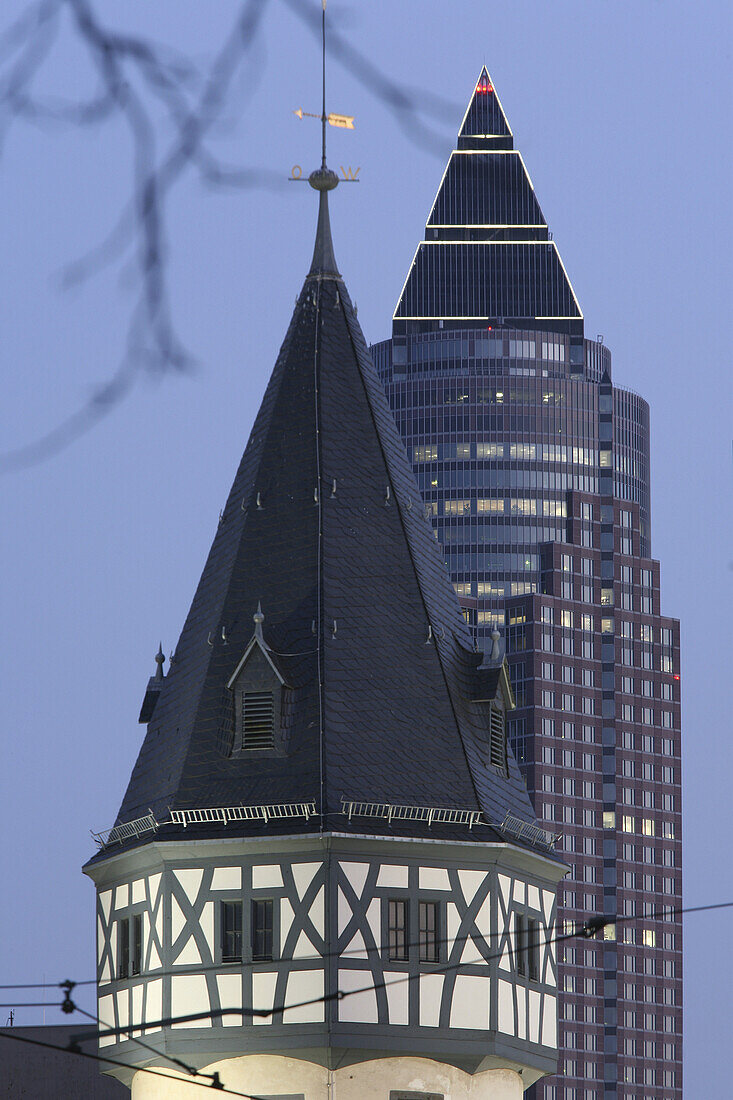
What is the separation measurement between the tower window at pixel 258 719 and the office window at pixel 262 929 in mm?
4033

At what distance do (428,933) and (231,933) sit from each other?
391cm

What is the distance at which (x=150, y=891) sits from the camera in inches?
1858

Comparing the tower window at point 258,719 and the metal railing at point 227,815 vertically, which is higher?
the tower window at point 258,719

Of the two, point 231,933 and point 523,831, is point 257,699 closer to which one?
point 231,933

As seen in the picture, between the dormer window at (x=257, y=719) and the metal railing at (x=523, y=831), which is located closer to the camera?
the metal railing at (x=523, y=831)

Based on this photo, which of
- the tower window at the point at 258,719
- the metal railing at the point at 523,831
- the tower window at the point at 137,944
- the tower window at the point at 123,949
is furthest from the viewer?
the tower window at the point at 258,719

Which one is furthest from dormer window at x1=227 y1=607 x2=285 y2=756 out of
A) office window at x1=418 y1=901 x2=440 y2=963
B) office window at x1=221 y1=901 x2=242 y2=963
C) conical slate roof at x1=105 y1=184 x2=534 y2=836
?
office window at x1=418 y1=901 x2=440 y2=963

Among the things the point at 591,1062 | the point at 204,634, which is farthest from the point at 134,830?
the point at 591,1062

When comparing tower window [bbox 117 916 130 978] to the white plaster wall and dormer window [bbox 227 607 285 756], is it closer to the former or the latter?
the white plaster wall

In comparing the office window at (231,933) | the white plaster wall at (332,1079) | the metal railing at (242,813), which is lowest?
the white plaster wall at (332,1079)

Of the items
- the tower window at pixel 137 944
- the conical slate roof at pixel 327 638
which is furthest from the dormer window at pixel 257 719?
the tower window at pixel 137 944

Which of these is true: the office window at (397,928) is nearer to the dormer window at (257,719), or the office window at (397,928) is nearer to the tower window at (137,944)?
the dormer window at (257,719)

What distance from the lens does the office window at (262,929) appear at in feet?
147

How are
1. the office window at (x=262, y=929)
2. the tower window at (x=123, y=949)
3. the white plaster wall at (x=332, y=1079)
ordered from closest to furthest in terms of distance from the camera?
1. the white plaster wall at (x=332, y=1079)
2. the office window at (x=262, y=929)
3. the tower window at (x=123, y=949)
